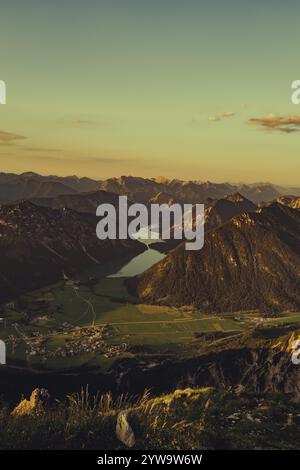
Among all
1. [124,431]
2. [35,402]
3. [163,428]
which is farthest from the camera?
[35,402]

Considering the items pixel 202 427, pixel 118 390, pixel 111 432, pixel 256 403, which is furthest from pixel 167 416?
pixel 118 390

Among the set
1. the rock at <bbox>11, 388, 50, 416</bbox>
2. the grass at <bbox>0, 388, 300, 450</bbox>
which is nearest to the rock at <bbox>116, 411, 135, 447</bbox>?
the grass at <bbox>0, 388, 300, 450</bbox>

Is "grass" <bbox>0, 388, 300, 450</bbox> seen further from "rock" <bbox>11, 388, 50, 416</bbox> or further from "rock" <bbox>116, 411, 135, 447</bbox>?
"rock" <bbox>11, 388, 50, 416</bbox>

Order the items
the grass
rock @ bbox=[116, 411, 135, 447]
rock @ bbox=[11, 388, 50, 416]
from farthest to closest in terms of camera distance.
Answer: rock @ bbox=[11, 388, 50, 416], the grass, rock @ bbox=[116, 411, 135, 447]

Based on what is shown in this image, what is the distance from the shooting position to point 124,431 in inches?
2280

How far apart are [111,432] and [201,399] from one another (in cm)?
2273

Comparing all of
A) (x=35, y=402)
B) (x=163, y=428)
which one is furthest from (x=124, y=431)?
(x=35, y=402)

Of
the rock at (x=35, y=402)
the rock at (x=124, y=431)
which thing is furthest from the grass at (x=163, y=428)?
the rock at (x=35, y=402)

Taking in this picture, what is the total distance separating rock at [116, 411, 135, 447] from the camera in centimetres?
5709

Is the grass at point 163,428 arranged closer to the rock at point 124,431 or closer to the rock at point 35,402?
the rock at point 124,431

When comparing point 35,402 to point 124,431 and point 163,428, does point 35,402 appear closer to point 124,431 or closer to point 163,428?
point 163,428
